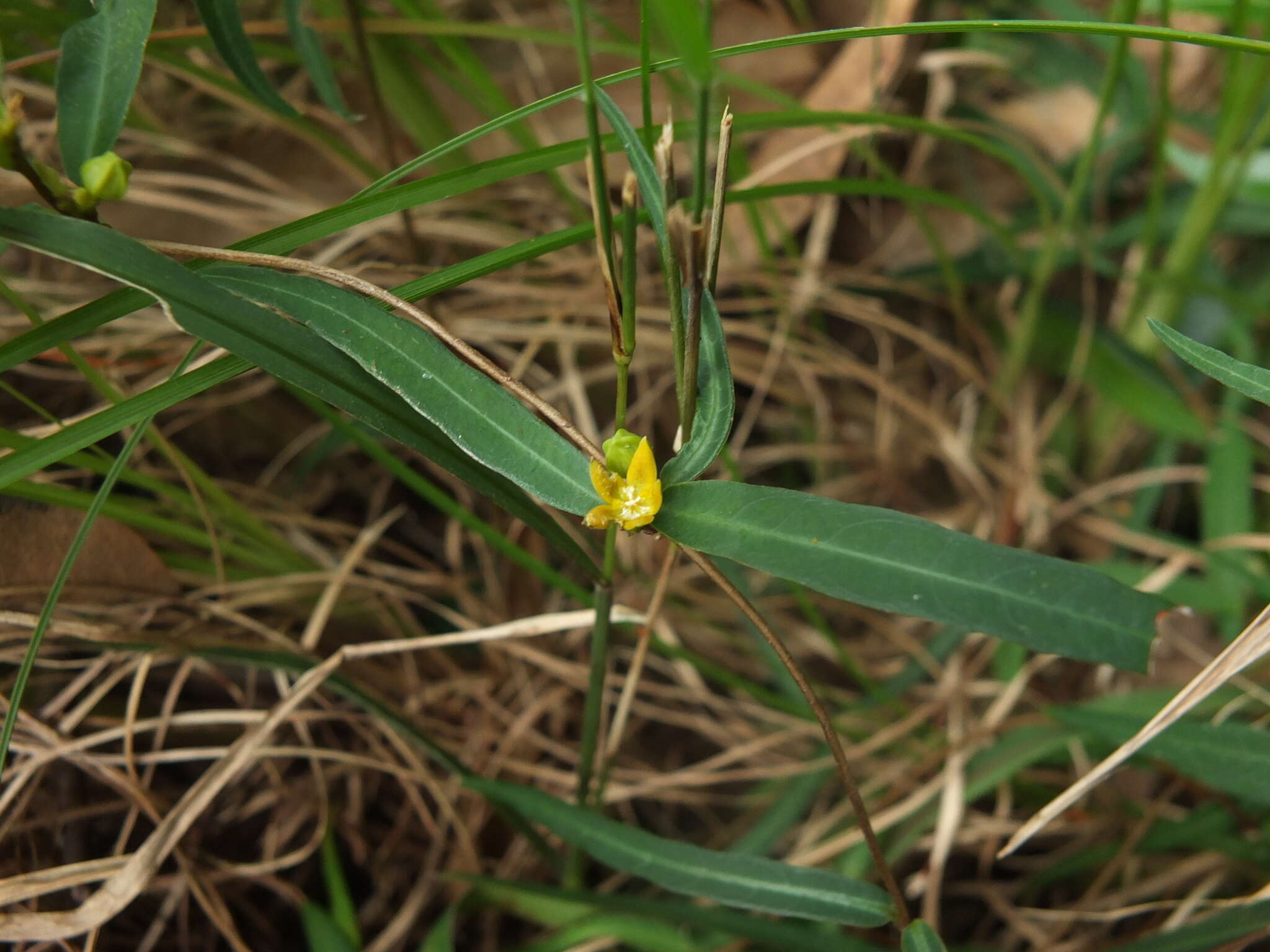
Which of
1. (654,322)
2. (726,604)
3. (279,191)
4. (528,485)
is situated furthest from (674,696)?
(279,191)

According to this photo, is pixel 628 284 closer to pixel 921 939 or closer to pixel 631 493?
pixel 631 493

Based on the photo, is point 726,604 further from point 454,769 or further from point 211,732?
point 211,732

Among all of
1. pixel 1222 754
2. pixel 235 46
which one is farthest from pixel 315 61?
pixel 1222 754

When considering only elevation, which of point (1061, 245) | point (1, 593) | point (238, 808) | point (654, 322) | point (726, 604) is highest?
point (1061, 245)

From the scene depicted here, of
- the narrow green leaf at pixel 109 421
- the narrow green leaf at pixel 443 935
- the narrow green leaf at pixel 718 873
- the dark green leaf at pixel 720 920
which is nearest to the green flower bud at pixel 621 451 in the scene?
the narrow green leaf at pixel 109 421

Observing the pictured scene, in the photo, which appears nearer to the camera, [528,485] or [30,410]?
[528,485]

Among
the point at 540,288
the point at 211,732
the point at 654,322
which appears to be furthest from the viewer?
the point at 654,322

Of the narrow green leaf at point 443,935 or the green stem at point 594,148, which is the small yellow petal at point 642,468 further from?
the narrow green leaf at point 443,935
